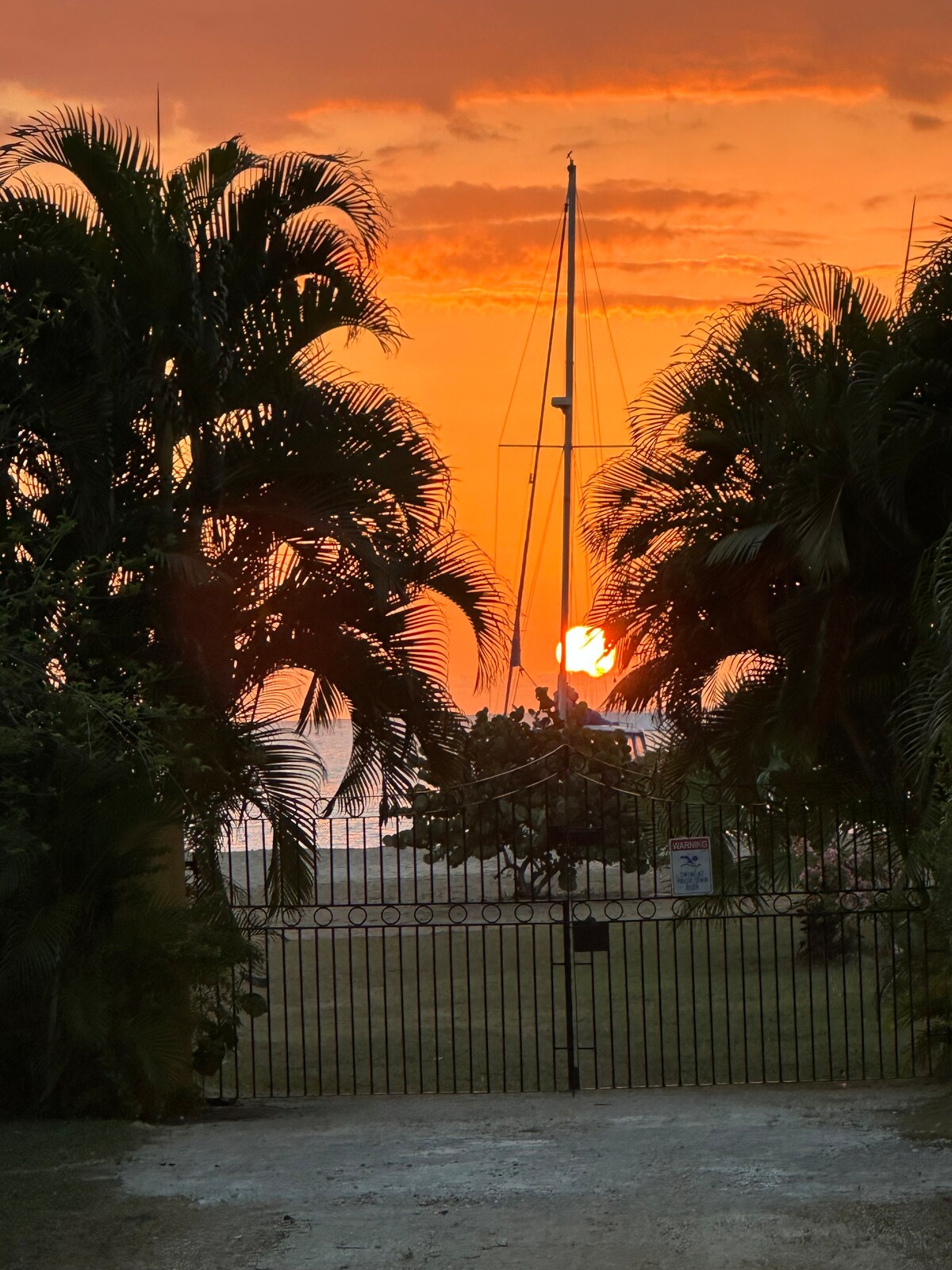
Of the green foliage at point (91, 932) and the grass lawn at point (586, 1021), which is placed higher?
the green foliage at point (91, 932)

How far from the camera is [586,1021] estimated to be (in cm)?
1739

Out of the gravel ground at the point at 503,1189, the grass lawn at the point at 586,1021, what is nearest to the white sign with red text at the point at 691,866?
the grass lawn at the point at 586,1021

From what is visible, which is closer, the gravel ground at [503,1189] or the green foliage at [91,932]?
the gravel ground at [503,1189]

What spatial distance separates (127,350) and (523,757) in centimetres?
1812

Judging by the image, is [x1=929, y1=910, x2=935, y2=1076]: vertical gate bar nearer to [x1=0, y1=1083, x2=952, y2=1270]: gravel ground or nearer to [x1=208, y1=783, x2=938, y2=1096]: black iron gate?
[x1=208, y1=783, x2=938, y2=1096]: black iron gate

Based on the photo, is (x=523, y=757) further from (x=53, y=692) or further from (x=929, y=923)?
(x=53, y=692)

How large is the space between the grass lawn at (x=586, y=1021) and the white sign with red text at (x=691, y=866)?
271 mm

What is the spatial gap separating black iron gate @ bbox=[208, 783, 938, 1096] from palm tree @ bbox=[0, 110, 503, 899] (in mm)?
912

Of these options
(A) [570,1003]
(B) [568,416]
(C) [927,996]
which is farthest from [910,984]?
(B) [568,416]

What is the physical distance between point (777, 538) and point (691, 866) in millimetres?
2602

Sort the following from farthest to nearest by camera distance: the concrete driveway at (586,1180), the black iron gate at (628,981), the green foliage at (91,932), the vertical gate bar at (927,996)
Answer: the black iron gate at (628,981) < the vertical gate bar at (927,996) < the green foliage at (91,932) < the concrete driveway at (586,1180)

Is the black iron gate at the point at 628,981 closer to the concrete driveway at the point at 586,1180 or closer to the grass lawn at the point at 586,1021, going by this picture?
the grass lawn at the point at 586,1021

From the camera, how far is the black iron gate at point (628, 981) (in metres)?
11.6

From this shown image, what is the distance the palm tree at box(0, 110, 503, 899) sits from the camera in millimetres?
10812
